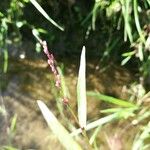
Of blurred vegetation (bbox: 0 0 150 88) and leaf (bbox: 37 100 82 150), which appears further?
blurred vegetation (bbox: 0 0 150 88)

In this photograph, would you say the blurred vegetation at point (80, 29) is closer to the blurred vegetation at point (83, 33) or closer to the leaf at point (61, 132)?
the blurred vegetation at point (83, 33)

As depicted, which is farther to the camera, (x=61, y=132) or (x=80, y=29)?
(x=80, y=29)

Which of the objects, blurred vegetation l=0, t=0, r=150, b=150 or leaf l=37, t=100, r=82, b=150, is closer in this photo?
leaf l=37, t=100, r=82, b=150

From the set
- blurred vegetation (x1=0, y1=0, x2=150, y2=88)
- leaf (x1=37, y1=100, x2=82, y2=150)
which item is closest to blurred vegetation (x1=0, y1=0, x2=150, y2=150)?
blurred vegetation (x1=0, y1=0, x2=150, y2=88)

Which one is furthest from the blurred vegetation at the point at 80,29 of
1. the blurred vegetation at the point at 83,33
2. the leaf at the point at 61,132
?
the leaf at the point at 61,132

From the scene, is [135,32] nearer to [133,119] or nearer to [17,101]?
[133,119]

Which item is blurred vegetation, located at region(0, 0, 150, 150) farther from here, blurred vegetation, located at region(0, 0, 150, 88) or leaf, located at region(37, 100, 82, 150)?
leaf, located at region(37, 100, 82, 150)

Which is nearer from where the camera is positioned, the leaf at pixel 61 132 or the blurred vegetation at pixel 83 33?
the leaf at pixel 61 132

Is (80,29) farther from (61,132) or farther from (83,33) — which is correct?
(61,132)

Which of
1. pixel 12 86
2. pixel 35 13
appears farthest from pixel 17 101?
pixel 35 13

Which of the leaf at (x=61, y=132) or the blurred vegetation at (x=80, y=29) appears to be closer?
the leaf at (x=61, y=132)

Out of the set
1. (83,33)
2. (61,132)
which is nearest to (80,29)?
(83,33)
